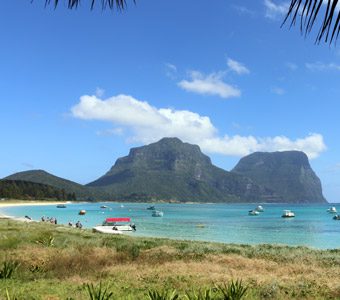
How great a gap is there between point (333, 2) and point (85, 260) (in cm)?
2090

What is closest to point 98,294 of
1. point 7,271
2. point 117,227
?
point 7,271

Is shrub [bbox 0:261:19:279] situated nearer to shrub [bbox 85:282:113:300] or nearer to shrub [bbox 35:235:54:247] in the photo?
shrub [bbox 85:282:113:300]

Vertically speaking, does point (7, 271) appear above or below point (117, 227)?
above

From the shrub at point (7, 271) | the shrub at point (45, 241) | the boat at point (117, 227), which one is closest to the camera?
the shrub at point (7, 271)

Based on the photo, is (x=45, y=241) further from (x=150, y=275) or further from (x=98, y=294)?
(x=98, y=294)

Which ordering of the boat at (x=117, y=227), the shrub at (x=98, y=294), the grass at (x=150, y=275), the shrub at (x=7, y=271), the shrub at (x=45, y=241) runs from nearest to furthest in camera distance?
the shrub at (x=98, y=294) < the grass at (x=150, y=275) < the shrub at (x=7, y=271) < the shrub at (x=45, y=241) < the boat at (x=117, y=227)

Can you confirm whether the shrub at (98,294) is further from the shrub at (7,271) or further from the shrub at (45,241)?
the shrub at (45,241)

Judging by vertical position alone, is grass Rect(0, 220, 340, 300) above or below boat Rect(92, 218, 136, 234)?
above

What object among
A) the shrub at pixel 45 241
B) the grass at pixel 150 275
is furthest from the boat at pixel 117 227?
the grass at pixel 150 275

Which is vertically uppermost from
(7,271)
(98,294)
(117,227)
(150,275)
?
(98,294)

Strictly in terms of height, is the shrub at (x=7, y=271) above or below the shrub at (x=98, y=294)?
below

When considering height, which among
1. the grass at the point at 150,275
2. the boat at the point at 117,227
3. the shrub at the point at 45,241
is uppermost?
the shrub at the point at 45,241

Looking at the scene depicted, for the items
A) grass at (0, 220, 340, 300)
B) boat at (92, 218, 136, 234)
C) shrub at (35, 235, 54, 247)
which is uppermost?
shrub at (35, 235, 54, 247)

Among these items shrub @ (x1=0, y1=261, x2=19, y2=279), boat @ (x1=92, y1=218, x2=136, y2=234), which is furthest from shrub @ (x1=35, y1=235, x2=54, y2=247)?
boat @ (x1=92, y1=218, x2=136, y2=234)
